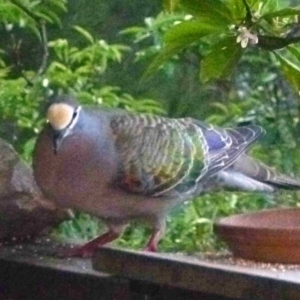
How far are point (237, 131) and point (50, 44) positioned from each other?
44 cm

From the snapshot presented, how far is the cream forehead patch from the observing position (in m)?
1.07

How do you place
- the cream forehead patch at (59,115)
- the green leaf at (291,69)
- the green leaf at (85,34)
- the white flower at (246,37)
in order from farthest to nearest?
1. the green leaf at (85,34)
2. the cream forehead patch at (59,115)
3. the green leaf at (291,69)
4. the white flower at (246,37)

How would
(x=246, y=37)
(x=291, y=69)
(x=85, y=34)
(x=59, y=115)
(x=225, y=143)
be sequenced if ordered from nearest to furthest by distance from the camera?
1. (x=246, y=37)
2. (x=291, y=69)
3. (x=59, y=115)
4. (x=225, y=143)
5. (x=85, y=34)

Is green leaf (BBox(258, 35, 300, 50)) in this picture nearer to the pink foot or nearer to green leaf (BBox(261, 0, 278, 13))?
green leaf (BBox(261, 0, 278, 13))

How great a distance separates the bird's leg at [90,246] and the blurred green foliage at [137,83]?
68 millimetres

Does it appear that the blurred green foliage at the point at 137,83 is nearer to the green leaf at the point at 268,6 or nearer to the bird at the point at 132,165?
the bird at the point at 132,165

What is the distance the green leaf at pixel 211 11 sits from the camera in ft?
2.53

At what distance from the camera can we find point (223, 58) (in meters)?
0.83

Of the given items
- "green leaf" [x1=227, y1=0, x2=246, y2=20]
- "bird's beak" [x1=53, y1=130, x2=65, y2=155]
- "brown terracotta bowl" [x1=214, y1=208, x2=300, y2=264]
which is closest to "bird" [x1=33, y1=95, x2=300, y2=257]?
"bird's beak" [x1=53, y1=130, x2=65, y2=155]

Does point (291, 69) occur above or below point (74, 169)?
above

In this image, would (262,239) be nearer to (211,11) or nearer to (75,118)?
(211,11)

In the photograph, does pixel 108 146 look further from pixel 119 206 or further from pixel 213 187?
pixel 213 187

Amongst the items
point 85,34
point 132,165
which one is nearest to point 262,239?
point 132,165

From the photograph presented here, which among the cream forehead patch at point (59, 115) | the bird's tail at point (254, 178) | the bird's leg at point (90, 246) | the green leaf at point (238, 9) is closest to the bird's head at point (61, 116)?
the cream forehead patch at point (59, 115)
